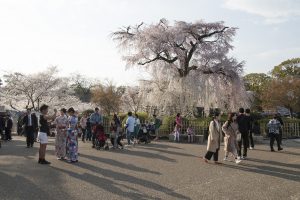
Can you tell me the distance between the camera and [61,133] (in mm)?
12703

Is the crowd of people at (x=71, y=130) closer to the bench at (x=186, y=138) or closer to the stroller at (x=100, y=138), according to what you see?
the stroller at (x=100, y=138)

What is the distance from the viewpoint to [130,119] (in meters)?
18.0

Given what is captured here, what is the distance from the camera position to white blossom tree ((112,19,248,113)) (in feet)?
104

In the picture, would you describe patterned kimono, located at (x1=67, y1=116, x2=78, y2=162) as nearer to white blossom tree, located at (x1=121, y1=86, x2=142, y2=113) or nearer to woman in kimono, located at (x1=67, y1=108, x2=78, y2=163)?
woman in kimono, located at (x1=67, y1=108, x2=78, y2=163)

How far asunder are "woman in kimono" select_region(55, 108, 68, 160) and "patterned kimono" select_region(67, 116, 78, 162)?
0.16 metres

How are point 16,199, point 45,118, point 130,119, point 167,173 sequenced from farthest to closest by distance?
point 130,119 < point 45,118 < point 167,173 < point 16,199

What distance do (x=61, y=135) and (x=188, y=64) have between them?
21175mm

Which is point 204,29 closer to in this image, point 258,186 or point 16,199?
point 258,186

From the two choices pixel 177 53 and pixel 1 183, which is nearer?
pixel 1 183

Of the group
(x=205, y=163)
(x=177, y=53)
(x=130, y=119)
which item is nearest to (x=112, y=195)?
(x=205, y=163)

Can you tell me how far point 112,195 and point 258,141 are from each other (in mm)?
14400

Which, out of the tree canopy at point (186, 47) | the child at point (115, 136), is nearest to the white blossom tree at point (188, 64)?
the tree canopy at point (186, 47)

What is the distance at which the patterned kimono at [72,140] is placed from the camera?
40.2 feet

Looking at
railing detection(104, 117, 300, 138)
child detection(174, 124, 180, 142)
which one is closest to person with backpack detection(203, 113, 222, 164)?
child detection(174, 124, 180, 142)
